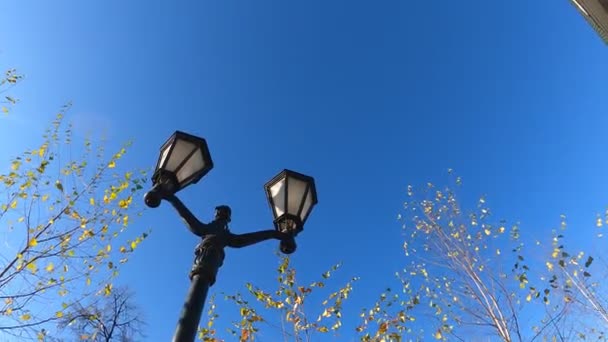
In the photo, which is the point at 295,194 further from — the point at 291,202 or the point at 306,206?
the point at 306,206

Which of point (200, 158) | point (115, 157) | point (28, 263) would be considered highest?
point (115, 157)

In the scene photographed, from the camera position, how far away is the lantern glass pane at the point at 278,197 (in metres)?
3.72

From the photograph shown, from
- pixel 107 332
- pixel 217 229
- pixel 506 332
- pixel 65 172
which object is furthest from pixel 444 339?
pixel 107 332

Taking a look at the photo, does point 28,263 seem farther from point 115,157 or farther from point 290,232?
point 290,232

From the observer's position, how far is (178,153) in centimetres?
347

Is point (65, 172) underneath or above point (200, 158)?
above

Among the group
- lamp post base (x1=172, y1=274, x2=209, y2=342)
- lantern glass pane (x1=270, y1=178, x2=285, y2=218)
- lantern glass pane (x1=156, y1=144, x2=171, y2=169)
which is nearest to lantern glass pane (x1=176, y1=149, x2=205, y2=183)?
lantern glass pane (x1=156, y1=144, x2=171, y2=169)

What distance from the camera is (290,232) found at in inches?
143

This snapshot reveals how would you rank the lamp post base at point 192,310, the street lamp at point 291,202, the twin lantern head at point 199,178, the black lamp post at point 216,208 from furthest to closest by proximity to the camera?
the street lamp at point 291,202 < the twin lantern head at point 199,178 < the black lamp post at point 216,208 < the lamp post base at point 192,310

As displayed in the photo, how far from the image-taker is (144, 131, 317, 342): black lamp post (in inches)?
115

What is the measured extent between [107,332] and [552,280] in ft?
46.7

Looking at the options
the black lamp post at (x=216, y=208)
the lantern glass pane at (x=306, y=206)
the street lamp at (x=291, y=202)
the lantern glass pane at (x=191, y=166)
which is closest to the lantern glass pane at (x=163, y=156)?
the black lamp post at (x=216, y=208)

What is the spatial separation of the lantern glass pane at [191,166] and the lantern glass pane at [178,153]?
0.05 m

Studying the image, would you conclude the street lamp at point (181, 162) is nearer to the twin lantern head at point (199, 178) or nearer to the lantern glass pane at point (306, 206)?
the twin lantern head at point (199, 178)
